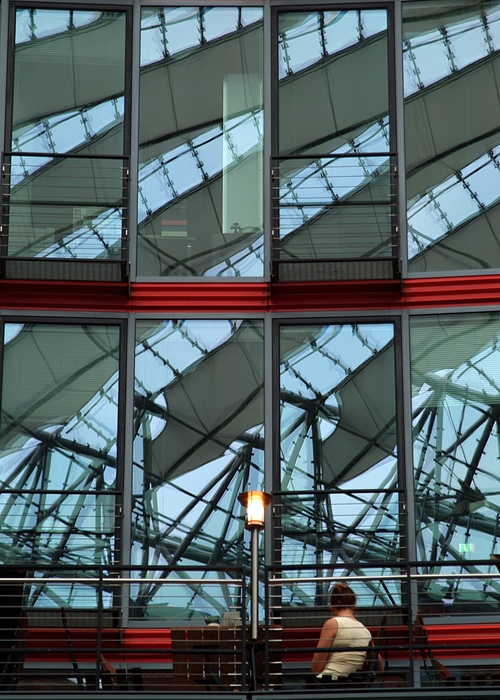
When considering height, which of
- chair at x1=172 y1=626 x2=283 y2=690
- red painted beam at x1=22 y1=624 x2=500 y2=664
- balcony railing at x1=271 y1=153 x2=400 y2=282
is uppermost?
balcony railing at x1=271 y1=153 x2=400 y2=282

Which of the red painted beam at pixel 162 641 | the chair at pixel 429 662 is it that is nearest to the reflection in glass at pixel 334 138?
the red painted beam at pixel 162 641

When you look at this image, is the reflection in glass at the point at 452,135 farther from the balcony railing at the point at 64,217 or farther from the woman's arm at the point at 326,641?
the woman's arm at the point at 326,641

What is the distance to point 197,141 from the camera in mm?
14039

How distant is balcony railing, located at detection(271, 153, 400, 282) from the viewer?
13406mm

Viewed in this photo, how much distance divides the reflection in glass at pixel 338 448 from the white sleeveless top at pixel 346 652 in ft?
5.97

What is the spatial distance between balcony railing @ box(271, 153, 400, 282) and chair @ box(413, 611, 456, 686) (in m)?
3.48

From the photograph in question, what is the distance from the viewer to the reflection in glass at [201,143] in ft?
44.9

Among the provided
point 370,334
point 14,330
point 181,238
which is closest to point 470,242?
point 370,334

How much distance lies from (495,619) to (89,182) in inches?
225

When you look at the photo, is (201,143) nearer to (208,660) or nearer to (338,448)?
(338,448)

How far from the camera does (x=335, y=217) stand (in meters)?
13.7

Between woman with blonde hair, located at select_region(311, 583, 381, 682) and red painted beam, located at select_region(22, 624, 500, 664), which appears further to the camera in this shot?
red painted beam, located at select_region(22, 624, 500, 664)

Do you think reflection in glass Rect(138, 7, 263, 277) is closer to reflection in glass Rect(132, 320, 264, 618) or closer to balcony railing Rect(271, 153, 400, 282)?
balcony railing Rect(271, 153, 400, 282)

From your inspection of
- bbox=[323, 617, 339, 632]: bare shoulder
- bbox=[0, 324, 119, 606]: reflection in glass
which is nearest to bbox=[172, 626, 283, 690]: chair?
bbox=[323, 617, 339, 632]: bare shoulder
